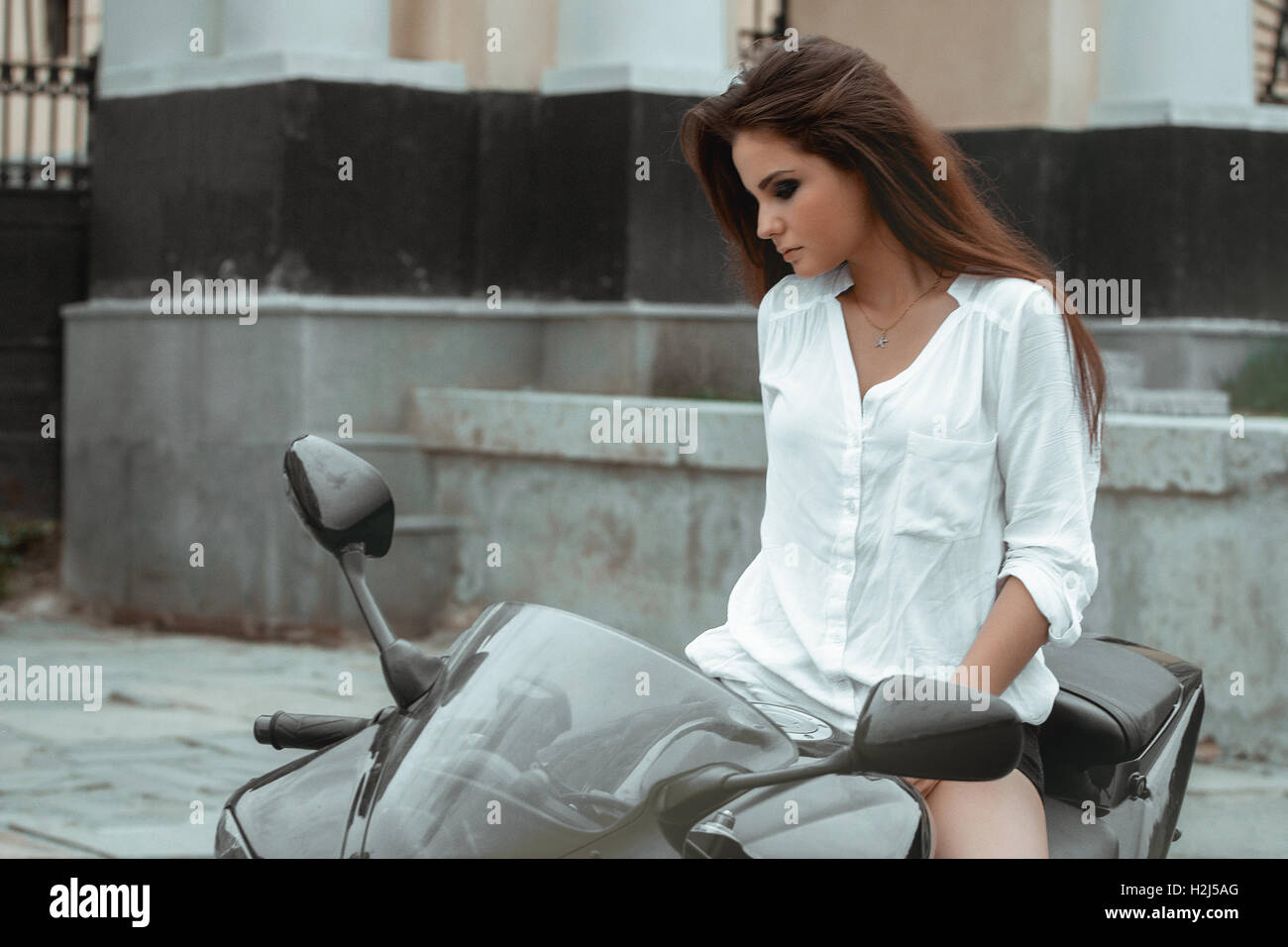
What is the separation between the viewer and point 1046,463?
2.34 meters

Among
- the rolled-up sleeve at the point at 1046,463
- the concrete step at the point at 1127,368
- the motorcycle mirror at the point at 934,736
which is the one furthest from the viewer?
the concrete step at the point at 1127,368

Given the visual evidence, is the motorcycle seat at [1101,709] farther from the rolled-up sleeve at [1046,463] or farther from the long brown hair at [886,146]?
the long brown hair at [886,146]

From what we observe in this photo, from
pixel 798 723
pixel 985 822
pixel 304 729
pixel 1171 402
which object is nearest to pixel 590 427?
pixel 1171 402

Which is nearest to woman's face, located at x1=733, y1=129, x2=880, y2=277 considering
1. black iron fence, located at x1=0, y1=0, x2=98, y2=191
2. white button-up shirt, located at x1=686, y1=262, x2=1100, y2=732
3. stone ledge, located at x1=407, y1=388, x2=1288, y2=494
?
white button-up shirt, located at x1=686, y1=262, x2=1100, y2=732

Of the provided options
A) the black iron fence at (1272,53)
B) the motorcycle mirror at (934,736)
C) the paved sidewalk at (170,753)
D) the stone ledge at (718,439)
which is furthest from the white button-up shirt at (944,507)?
the black iron fence at (1272,53)

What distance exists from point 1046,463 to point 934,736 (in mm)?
617

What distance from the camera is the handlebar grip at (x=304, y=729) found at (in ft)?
8.09

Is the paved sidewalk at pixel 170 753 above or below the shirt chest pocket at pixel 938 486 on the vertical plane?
below

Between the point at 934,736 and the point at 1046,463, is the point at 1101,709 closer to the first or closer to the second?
the point at 1046,463

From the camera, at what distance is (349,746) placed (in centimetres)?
218

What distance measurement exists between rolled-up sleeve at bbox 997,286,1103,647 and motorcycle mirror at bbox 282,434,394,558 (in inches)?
30.1
